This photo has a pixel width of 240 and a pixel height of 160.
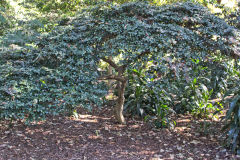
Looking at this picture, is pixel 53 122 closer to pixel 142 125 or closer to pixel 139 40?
pixel 142 125

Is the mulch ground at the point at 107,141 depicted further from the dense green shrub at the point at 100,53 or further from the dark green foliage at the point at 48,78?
the dense green shrub at the point at 100,53

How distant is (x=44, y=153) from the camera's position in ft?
10.7

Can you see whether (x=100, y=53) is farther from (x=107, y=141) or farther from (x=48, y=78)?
(x=107, y=141)

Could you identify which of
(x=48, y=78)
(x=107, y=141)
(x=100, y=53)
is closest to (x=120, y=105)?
(x=107, y=141)

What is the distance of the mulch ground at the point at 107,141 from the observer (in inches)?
129

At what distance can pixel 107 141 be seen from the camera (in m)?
3.81

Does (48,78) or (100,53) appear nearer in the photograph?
(48,78)

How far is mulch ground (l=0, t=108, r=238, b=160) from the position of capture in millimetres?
3268

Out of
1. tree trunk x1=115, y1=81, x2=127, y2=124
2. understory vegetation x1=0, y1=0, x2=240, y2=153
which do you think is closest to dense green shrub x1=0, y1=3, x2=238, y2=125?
understory vegetation x1=0, y1=0, x2=240, y2=153

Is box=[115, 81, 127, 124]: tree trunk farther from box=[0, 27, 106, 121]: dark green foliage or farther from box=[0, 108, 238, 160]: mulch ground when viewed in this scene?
box=[0, 27, 106, 121]: dark green foliage

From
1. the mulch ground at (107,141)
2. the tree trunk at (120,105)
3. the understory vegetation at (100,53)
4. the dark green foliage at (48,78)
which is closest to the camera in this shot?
the dark green foliage at (48,78)

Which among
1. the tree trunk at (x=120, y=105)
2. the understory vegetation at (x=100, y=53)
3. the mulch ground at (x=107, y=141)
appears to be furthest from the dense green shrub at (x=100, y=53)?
the tree trunk at (x=120, y=105)

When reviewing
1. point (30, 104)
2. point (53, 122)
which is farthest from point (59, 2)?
point (30, 104)

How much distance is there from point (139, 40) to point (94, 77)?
796 mm
